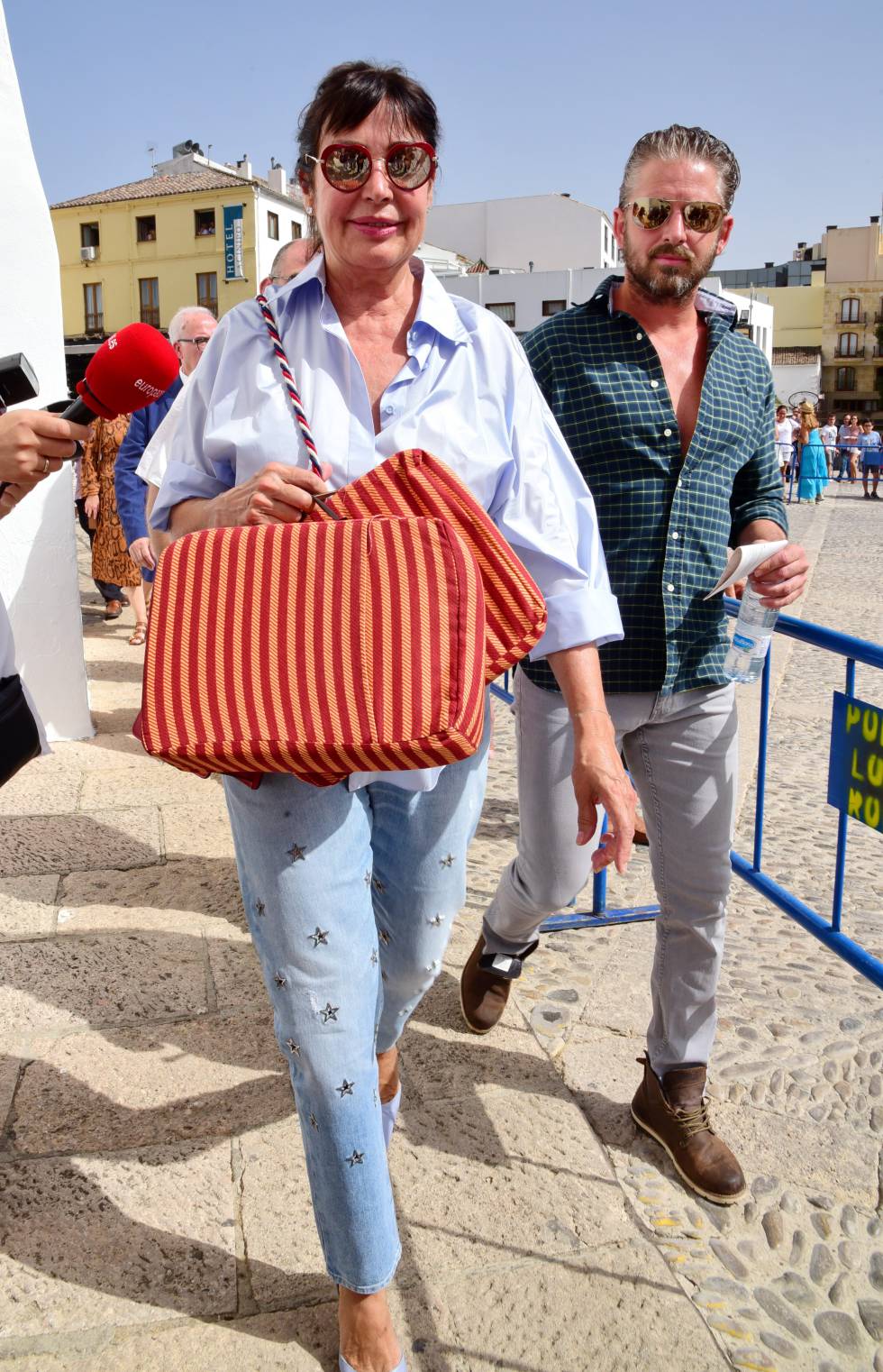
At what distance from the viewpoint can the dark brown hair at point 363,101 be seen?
195 centimetres

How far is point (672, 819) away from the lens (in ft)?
8.73

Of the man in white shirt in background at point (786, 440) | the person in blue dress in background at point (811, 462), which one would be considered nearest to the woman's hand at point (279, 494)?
the person in blue dress in background at point (811, 462)

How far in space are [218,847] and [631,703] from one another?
96.0 inches

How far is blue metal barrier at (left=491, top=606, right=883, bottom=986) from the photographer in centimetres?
270

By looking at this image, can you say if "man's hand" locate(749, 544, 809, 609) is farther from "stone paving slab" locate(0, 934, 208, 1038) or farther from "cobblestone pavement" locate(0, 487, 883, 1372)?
"stone paving slab" locate(0, 934, 208, 1038)

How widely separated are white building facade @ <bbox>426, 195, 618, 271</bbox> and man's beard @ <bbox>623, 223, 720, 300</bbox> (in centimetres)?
7117

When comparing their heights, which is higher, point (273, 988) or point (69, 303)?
point (69, 303)

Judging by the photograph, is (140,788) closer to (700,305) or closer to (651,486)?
(651,486)

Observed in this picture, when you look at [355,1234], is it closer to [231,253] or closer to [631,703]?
[631,703]

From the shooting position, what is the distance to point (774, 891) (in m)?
3.32

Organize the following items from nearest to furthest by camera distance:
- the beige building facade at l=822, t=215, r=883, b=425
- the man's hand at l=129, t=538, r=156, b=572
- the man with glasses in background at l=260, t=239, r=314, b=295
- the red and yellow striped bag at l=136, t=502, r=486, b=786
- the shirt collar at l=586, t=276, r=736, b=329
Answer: the red and yellow striped bag at l=136, t=502, r=486, b=786 < the shirt collar at l=586, t=276, r=736, b=329 < the man with glasses in background at l=260, t=239, r=314, b=295 < the man's hand at l=129, t=538, r=156, b=572 < the beige building facade at l=822, t=215, r=883, b=425

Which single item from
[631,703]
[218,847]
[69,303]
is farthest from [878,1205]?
[69,303]

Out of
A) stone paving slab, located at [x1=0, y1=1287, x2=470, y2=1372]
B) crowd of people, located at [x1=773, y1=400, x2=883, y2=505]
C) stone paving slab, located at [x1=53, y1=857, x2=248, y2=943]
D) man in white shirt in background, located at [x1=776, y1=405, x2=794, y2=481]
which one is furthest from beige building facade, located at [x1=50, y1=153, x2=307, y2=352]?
stone paving slab, located at [x1=0, y1=1287, x2=470, y2=1372]

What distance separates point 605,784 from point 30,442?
3.61 ft
